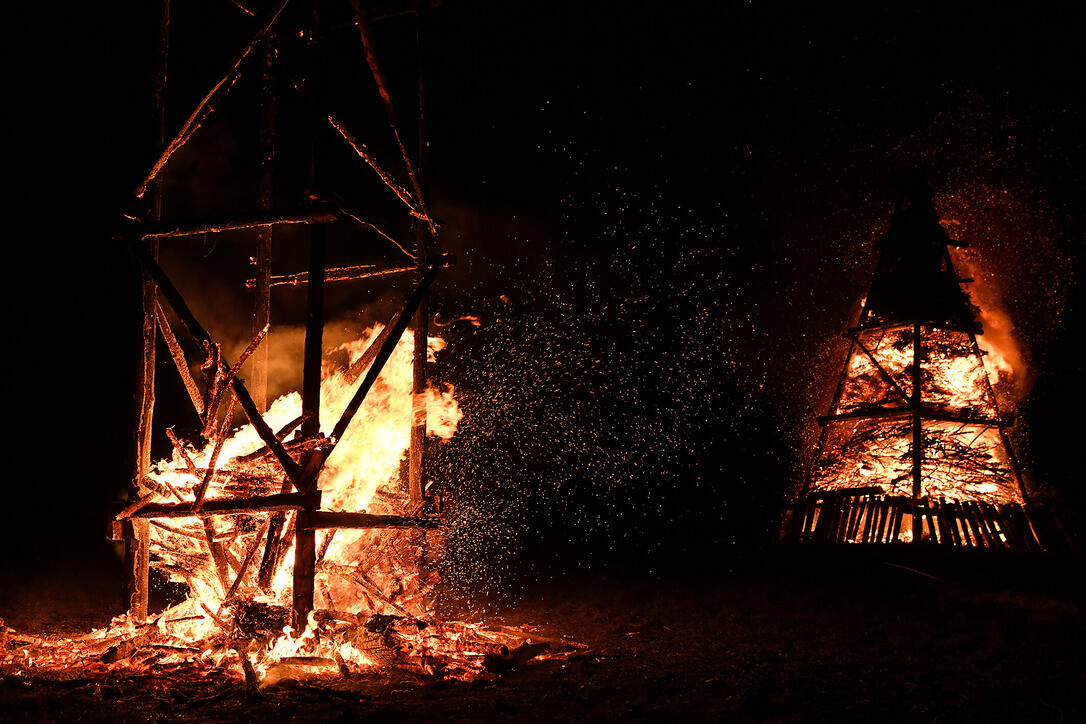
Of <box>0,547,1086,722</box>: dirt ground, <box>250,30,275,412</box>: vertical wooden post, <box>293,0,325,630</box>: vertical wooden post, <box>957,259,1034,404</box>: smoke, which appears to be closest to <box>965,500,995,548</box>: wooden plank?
<box>0,547,1086,722</box>: dirt ground

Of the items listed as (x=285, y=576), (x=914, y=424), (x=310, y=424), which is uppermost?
(x=914, y=424)

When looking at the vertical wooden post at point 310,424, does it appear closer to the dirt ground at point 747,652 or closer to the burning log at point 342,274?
the dirt ground at point 747,652

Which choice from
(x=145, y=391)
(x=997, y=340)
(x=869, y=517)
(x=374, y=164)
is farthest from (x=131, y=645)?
(x=997, y=340)

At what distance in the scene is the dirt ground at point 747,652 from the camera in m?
5.59

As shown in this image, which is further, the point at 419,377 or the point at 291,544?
the point at 419,377

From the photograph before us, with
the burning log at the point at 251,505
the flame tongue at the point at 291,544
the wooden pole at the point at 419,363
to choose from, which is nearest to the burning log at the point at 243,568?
the flame tongue at the point at 291,544

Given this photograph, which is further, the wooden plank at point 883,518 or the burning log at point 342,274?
the wooden plank at point 883,518

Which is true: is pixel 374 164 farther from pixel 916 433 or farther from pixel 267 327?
pixel 916 433

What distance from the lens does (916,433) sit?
13.1 m

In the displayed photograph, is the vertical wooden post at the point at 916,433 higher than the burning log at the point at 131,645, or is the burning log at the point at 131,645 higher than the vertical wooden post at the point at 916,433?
the vertical wooden post at the point at 916,433

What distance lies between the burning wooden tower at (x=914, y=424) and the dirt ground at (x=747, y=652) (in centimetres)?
82

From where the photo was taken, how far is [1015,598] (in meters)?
9.98

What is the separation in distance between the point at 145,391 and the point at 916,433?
11451mm

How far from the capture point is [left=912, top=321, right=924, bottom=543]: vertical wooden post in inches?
494
